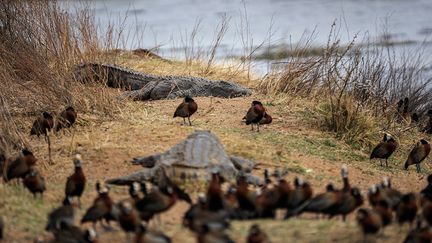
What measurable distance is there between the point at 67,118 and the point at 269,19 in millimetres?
15620

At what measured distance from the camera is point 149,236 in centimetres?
655

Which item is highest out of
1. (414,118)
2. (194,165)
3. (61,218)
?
(414,118)

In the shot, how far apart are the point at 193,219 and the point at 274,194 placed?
88 centimetres

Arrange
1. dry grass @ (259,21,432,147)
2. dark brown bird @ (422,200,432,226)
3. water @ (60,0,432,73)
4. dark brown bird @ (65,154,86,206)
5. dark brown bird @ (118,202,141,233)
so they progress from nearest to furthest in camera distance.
Result: dark brown bird @ (118,202,141,233), dark brown bird @ (422,200,432,226), dark brown bird @ (65,154,86,206), dry grass @ (259,21,432,147), water @ (60,0,432,73)

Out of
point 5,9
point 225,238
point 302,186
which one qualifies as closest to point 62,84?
point 5,9

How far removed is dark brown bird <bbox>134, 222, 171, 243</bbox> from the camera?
6.50 metres

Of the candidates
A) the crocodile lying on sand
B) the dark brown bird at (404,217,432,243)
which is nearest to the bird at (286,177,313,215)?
the dark brown bird at (404,217,432,243)

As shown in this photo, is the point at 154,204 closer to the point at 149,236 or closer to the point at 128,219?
the point at 128,219

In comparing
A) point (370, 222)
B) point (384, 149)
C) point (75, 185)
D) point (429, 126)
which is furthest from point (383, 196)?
point (429, 126)

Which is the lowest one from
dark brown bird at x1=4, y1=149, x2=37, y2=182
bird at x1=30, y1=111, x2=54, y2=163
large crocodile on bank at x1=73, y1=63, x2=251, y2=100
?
dark brown bird at x1=4, y1=149, x2=37, y2=182

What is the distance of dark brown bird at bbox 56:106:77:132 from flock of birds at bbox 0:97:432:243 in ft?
6.94

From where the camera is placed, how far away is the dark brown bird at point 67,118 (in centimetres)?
1061

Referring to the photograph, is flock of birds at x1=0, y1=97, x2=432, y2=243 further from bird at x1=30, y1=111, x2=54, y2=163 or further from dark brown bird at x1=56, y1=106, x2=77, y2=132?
dark brown bird at x1=56, y1=106, x2=77, y2=132

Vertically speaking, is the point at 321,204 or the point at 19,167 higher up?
the point at 19,167
